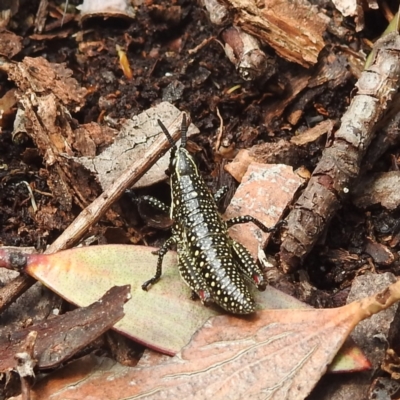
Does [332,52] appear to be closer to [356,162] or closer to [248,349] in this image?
[356,162]

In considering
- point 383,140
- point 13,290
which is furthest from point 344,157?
point 13,290

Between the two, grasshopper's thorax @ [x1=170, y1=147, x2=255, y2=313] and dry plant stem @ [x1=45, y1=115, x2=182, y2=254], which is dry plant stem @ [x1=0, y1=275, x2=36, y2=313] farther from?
grasshopper's thorax @ [x1=170, y1=147, x2=255, y2=313]

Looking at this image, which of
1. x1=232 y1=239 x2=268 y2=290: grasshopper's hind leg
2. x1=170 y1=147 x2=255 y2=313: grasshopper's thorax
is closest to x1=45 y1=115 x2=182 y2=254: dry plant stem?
x1=170 y1=147 x2=255 y2=313: grasshopper's thorax

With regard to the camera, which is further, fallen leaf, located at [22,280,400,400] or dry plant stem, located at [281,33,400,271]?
dry plant stem, located at [281,33,400,271]

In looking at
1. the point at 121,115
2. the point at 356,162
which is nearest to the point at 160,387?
the point at 356,162

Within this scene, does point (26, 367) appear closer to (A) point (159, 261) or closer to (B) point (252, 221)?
(A) point (159, 261)

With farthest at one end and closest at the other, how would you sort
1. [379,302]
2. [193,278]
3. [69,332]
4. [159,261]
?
[159,261] → [193,278] → [69,332] → [379,302]
